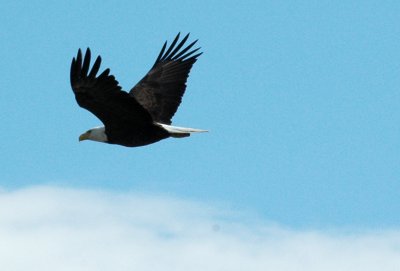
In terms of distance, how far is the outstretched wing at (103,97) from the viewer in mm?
18156

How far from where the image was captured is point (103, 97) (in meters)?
18.8

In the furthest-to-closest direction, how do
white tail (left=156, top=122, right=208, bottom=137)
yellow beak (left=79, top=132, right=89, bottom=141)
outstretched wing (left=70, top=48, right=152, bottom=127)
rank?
yellow beak (left=79, top=132, right=89, bottom=141), white tail (left=156, top=122, right=208, bottom=137), outstretched wing (left=70, top=48, right=152, bottom=127)

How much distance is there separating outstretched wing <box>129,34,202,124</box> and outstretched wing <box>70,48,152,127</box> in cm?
150

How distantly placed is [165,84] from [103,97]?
10.2 ft

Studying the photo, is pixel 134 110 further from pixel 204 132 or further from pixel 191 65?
pixel 191 65

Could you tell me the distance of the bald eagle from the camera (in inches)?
723

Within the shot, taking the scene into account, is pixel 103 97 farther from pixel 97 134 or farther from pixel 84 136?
pixel 84 136

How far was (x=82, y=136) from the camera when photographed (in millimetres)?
20625

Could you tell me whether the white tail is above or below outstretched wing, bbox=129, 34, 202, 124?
below

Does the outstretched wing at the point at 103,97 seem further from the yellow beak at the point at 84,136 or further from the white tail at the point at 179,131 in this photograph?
the yellow beak at the point at 84,136

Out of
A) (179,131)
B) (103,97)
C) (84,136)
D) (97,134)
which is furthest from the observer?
(84,136)

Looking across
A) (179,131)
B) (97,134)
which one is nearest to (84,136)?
(97,134)

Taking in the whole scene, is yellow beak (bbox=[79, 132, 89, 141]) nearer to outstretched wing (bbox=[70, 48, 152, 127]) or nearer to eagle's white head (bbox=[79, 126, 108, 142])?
eagle's white head (bbox=[79, 126, 108, 142])

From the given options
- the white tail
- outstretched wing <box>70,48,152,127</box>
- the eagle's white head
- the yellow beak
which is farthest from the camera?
the yellow beak
